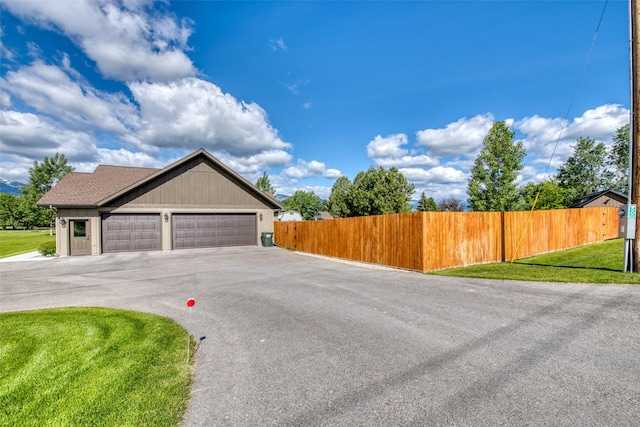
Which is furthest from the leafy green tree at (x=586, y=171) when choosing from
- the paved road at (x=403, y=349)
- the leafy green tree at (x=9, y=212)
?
the leafy green tree at (x=9, y=212)

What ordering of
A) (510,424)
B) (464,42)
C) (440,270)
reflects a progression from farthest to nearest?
(464,42)
(440,270)
(510,424)

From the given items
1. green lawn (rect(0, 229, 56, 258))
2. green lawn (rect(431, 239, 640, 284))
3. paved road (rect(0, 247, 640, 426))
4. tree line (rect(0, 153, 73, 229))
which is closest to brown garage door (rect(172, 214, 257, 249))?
green lawn (rect(0, 229, 56, 258))

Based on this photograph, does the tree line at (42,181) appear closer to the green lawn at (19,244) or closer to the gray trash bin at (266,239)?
the green lawn at (19,244)

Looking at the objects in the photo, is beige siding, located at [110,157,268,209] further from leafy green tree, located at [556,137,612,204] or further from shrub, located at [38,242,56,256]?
leafy green tree, located at [556,137,612,204]

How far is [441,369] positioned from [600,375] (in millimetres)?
1696

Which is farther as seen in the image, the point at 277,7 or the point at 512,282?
the point at 277,7

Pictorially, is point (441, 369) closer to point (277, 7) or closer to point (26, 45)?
point (277, 7)

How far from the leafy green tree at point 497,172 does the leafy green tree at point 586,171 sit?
25.3 meters

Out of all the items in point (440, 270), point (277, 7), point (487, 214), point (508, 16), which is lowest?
point (440, 270)

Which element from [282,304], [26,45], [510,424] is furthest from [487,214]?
[26,45]

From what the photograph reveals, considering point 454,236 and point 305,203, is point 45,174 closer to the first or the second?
point 454,236

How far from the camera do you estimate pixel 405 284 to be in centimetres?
861

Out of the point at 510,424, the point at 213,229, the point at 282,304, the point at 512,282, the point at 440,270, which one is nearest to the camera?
the point at 510,424

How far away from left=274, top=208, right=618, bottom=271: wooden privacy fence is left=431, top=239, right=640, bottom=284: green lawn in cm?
72
